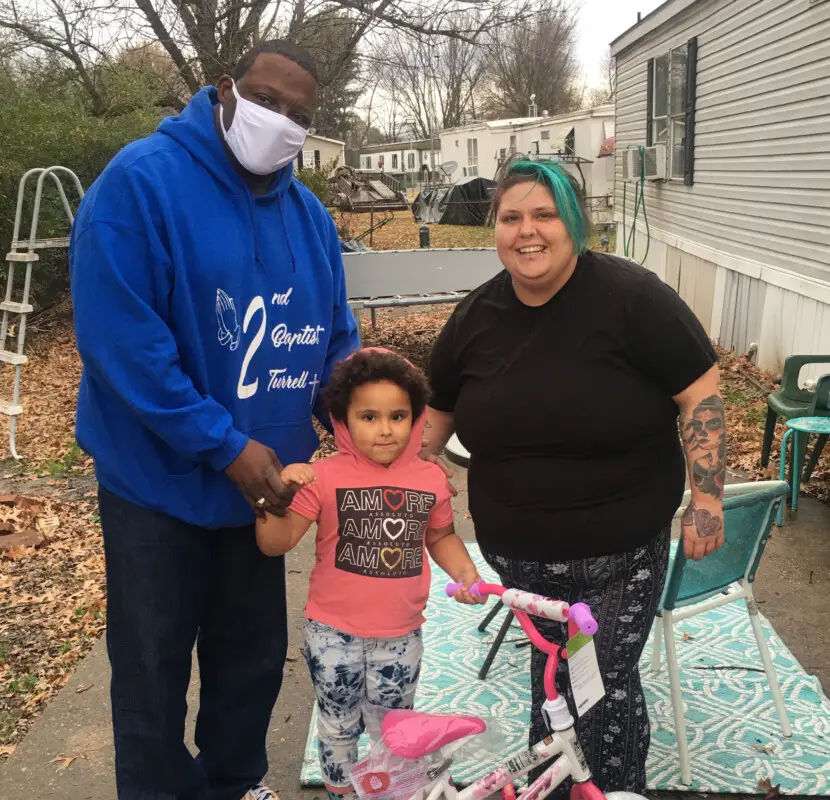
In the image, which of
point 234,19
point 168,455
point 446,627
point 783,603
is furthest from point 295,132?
point 234,19

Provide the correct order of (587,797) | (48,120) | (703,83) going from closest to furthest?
1. (587,797)
2. (703,83)
3. (48,120)

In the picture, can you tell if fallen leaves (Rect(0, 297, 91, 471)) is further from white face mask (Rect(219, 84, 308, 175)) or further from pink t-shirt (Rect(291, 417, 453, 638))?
white face mask (Rect(219, 84, 308, 175))

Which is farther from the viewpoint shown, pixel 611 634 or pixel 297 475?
pixel 611 634

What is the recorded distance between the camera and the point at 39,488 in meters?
6.09

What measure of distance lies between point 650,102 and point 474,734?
490 inches

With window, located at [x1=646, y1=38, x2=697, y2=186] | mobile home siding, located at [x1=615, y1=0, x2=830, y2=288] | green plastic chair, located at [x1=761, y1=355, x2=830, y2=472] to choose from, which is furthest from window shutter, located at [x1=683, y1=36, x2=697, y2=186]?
green plastic chair, located at [x1=761, y1=355, x2=830, y2=472]

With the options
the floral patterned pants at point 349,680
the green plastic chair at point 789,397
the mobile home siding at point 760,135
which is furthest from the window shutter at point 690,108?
the floral patterned pants at point 349,680

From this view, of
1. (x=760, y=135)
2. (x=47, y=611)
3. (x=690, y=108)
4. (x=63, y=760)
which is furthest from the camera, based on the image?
(x=690, y=108)

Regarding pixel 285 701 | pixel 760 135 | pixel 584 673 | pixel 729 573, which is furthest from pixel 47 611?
pixel 760 135

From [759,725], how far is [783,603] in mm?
1092

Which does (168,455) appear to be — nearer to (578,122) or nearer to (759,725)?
(759,725)

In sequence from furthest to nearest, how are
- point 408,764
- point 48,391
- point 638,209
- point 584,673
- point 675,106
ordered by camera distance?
point 638,209 → point 675,106 → point 48,391 → point 408,764 → point 584,673

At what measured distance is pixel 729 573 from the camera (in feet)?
9.43

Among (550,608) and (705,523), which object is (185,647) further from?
(705,523)
